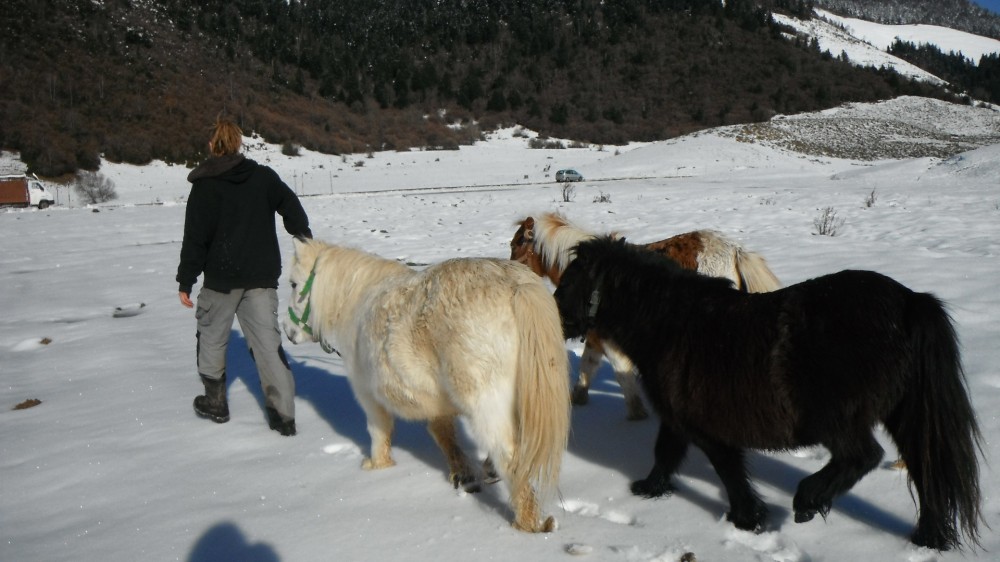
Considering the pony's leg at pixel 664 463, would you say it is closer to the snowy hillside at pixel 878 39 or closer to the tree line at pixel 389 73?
the tree line at pixel 389 73

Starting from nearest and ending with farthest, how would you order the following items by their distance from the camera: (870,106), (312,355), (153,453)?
1. (153,453)
2. (312,355)
3. (870,106)

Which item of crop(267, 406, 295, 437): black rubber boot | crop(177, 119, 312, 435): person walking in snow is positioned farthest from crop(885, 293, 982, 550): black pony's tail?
crop(267, 406, 295, 437): black rubber boot

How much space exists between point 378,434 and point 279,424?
1.16m

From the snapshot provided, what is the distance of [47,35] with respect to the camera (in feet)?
163

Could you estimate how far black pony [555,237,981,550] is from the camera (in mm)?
2727

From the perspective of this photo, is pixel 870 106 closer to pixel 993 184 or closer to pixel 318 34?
pixel 993 184

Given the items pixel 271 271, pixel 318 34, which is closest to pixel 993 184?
pixel 271 271

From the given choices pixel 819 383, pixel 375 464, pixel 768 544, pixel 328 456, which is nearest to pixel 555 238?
pixel 375 464

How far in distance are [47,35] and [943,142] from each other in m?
67.7

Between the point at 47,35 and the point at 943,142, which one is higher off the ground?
the point at 47,35

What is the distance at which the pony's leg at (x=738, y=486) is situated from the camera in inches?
123

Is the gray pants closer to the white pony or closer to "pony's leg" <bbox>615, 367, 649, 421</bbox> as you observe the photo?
the white pony

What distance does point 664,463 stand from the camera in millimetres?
3516

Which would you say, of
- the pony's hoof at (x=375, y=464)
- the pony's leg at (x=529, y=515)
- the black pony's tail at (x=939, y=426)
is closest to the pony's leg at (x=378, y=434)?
the pony's hoof at (x=375, y=464)
